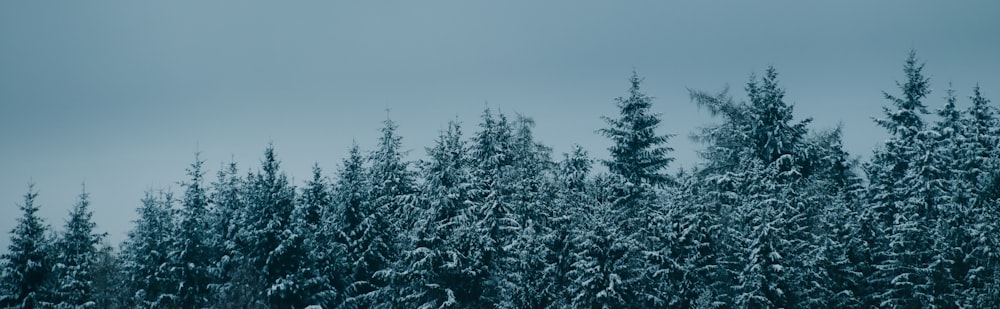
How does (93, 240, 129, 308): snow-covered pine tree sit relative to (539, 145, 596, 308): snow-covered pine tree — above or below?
above

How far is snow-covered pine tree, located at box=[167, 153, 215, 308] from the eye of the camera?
40062 mm

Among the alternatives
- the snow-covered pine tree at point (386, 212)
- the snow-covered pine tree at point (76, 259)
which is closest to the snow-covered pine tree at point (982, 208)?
the snow-covered pine tree at point (386, 212)

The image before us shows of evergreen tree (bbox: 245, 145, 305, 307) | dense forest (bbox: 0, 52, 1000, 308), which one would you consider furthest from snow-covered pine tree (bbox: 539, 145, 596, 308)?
evergreen tree (bbox: 245, 145, 305, 307)

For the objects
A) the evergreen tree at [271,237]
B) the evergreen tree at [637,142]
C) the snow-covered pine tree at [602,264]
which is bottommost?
the snow-covered pine tree at [602,264]

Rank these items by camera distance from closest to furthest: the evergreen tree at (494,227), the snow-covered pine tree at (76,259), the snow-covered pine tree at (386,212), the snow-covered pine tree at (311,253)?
the evergreen tree at (494,227) < the snow-covered pine tree at (311,253) < the snow-covered pine tree at (386,212) < the snow-covered pine tree at (76,259)

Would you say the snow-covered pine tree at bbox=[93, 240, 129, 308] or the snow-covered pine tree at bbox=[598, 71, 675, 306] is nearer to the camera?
the snow-covered pine tree at bbox=[598, 71, 675, 306]

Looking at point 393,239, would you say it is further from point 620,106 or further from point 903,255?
point 903,255

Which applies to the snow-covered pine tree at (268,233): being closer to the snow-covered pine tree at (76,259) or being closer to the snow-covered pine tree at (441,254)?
the snow-covered pine tree at (441,254)

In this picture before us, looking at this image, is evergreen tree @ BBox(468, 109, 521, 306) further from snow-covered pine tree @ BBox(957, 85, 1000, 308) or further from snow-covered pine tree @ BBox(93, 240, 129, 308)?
snow-covered pine tree @ BBox(93, 240, 129, 308)

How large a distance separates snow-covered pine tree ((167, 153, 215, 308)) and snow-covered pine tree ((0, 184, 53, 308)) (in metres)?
6.24

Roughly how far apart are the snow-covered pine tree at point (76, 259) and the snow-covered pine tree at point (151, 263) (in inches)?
73.5

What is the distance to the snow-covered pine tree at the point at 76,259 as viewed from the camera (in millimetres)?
41250

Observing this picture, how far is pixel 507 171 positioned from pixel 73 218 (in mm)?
22037

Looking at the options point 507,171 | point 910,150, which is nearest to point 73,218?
point 507,171
